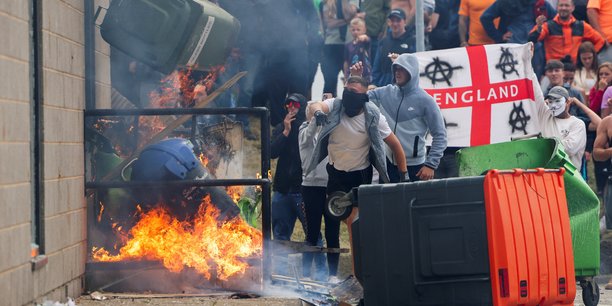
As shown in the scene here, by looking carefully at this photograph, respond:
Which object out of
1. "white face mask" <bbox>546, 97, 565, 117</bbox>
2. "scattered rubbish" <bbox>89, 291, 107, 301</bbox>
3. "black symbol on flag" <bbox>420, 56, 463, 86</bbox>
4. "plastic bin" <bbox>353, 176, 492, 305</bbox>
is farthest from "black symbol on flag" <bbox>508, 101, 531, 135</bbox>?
"scattered rubbish" <bbox>89, 291, 107, 301</bbox>

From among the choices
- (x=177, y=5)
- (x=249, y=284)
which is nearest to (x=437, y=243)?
(x=249, y=284)

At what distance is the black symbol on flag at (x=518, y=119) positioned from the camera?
42.9ft

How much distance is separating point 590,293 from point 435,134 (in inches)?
91.0

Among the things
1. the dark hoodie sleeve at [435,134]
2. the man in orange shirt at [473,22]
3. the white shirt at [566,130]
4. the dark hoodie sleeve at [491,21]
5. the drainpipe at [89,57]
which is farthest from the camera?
the man in orange shirt at [473,22]

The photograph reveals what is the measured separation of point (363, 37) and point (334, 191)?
15.4 ft

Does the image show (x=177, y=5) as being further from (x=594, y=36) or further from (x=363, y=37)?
(x=594, y=36)

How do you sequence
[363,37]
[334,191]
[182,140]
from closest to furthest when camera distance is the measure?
[182,140], [334,191], [363,37]

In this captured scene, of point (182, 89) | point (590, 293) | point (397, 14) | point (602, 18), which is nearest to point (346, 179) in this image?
point (182, 89)

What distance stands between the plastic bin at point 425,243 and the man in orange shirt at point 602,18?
7610mm

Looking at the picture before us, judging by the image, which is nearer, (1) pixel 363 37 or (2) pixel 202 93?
(2) pixel 202 93

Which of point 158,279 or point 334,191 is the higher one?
point 334,191

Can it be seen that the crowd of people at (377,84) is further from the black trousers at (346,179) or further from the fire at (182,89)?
the fire at (182,89)

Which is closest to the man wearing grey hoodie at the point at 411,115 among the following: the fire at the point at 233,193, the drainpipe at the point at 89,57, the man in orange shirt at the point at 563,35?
the fire at the point at 233,193

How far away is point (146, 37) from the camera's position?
9.30 m
